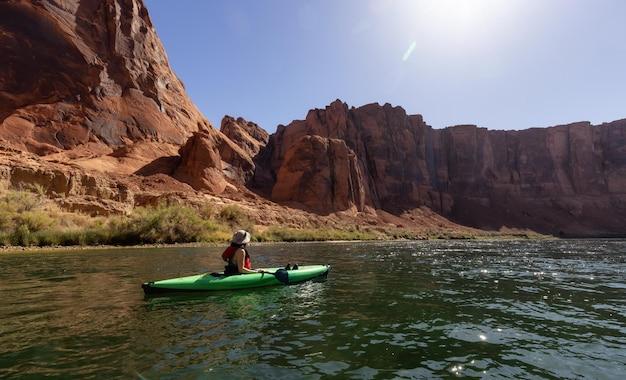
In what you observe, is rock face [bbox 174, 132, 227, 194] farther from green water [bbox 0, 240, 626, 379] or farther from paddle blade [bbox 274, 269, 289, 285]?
paddle blade [bbox 274, 269, 289, 285]

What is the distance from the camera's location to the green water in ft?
20.5

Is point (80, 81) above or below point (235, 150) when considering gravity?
above

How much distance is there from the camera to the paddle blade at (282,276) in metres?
14.1

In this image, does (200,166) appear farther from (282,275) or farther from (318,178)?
(282,275)

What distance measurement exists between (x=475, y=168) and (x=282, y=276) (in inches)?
3786

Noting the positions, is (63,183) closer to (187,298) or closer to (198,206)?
(198,206)

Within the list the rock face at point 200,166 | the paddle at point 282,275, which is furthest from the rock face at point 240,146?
the paddle at point 282,275

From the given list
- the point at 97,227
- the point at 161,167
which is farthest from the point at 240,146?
the point at 97,227

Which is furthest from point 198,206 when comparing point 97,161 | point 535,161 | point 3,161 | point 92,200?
point 535,161

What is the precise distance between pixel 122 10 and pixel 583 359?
7794cm

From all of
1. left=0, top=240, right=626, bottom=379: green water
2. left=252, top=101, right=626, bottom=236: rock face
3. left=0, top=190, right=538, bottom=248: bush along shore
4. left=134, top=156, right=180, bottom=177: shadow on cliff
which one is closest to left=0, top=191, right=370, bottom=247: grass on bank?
left=0, top=190, right=538, bottom=248: bush along shore

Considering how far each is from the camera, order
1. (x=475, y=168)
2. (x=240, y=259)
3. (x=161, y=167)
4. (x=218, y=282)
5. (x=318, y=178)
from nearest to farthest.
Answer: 1. (x=218, y=282)
2. (x=240, y=259)
3. (x=161, y=167)
4. (x=318, y=178)
5. (x=475, y=168)

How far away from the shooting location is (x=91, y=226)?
34406 mm

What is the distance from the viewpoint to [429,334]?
817 cm
